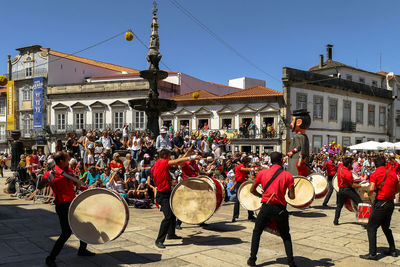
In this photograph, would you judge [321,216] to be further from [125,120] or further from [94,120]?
[94,120]

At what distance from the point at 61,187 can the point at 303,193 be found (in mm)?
5903

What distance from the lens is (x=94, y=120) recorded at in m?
40.9

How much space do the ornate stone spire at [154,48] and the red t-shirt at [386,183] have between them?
10.9m

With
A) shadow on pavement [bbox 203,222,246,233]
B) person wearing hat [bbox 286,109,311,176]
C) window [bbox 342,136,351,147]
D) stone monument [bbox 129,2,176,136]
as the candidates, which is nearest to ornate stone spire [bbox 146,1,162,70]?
stone monument [bbox 129,2,176,136]

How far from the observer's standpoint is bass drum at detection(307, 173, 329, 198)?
10961 mm

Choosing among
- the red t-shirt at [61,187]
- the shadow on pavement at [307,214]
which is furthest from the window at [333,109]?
the red t-shirt at [61,187]

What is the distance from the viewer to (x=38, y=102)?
1730 inches

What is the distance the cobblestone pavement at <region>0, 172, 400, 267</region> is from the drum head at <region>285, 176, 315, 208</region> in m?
0.52

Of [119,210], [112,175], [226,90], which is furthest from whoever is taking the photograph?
[226,90]

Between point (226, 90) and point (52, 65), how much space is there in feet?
68.0

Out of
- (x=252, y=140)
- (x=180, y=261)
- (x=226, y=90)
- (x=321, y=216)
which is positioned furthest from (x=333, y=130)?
(x=180, y=261)

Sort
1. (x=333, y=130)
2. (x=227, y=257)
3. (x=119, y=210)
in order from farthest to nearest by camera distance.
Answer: (x=333, y=130) → (x=227, y=257) → (x=119, y=210)

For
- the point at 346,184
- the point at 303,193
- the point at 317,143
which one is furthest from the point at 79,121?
the point at 346,184

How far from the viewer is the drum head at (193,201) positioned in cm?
716
